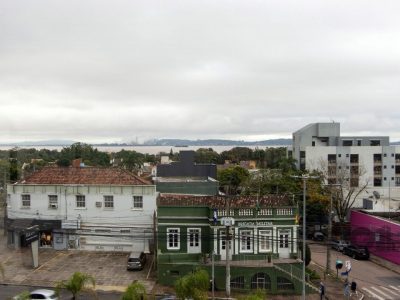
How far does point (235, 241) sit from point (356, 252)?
55.2 feet

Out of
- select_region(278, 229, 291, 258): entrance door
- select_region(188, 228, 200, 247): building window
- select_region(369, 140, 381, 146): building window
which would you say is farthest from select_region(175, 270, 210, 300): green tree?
select_region(369, 140, 381, 146): building window

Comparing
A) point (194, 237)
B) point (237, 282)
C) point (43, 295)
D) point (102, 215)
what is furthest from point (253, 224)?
point (102, 215)

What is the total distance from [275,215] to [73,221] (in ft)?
60.1

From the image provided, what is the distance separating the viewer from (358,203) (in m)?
64.9

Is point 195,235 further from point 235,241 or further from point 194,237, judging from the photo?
point 235,241

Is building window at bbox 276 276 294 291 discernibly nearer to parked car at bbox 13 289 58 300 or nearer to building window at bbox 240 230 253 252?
building window at bbox 240 230 253 252

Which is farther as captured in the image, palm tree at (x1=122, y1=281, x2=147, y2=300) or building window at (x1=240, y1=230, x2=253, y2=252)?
building window at (x1=240, y1=230, x2=253, y2=252)

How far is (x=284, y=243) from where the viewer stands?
31.5 metres

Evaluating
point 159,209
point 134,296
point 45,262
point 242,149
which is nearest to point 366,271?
point 159,209

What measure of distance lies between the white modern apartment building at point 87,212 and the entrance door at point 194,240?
7196mm

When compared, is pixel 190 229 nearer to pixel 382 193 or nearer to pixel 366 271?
pixel 366 271

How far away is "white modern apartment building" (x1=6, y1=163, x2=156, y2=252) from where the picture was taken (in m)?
38.9

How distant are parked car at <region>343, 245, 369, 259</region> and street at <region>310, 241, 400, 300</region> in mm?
470

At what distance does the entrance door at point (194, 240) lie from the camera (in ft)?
105
